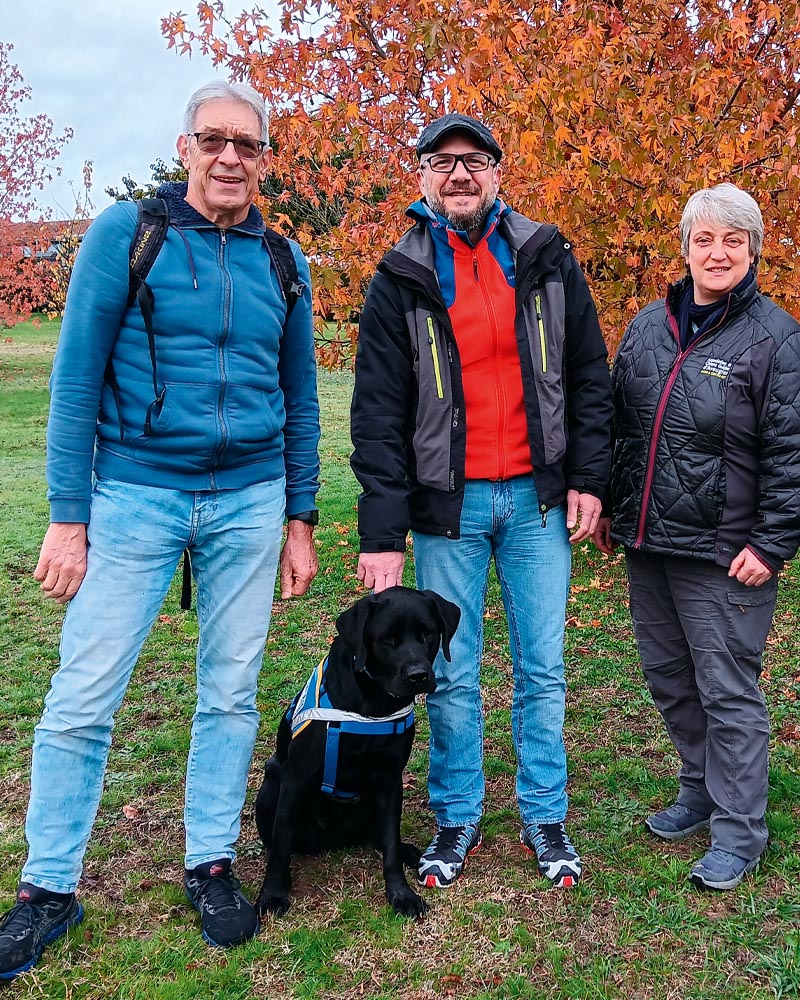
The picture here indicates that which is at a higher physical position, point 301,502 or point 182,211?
point 182,211

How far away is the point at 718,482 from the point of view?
300 centimetres

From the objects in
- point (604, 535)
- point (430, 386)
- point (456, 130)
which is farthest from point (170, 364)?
point (604, 535)

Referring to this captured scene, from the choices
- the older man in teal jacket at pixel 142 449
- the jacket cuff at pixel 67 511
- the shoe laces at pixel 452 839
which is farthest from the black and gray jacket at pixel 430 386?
the shoe laces at pixel 452 839

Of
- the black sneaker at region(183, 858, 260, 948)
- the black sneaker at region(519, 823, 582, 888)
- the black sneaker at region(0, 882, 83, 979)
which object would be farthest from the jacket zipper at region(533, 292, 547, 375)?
the black sneaker at region(0, 882, 83, 979)

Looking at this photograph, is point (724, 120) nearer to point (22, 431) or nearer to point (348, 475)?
point (348, 475)

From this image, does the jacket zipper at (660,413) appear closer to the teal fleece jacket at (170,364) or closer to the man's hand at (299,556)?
the man's hand at (299,556)

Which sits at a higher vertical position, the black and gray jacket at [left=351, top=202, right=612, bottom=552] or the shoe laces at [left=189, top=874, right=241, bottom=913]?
the black and gray jacket at [left=351, top=202, right=612, bottom=552]

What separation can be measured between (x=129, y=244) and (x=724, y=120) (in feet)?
13.0

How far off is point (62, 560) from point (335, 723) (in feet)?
3.29

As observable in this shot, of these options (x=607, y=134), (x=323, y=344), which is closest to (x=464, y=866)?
(x=607, y=134)

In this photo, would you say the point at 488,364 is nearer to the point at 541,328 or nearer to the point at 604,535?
the point at 541,328

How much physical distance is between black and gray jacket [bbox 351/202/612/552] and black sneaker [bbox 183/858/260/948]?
1185mm

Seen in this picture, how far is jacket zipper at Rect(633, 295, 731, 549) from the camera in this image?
3049 millimetres

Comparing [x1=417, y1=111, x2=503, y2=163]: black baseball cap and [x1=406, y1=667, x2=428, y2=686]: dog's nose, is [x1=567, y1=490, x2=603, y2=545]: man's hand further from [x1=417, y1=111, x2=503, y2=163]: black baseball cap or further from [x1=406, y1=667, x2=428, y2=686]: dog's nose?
[x1=417, y1=111, x2=503, y2=163]: black baseball cap
